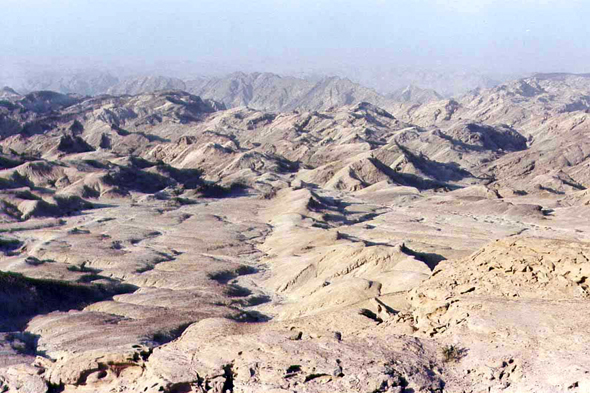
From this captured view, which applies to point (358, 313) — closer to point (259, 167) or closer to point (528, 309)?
point (528, 309)

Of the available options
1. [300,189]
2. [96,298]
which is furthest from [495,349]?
[300,189]

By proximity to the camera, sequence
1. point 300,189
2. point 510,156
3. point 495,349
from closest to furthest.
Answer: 1. point 495,349
2. point 300,189
3. point 510,156

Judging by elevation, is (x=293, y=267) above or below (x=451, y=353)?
below

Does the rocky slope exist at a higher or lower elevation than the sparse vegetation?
lower

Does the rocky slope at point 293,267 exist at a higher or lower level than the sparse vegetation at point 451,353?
lower

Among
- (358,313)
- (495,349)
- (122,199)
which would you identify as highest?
(495,349)

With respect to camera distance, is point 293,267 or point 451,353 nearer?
point 451,353

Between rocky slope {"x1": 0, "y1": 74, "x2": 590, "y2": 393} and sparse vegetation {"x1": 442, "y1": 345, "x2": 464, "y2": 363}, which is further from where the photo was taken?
sparse vegetation {"x1": 442, "y1": 345, "x2": 464, "y2": 363}

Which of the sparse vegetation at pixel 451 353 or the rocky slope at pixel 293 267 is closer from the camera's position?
the rocky slope at pixel 293 267
